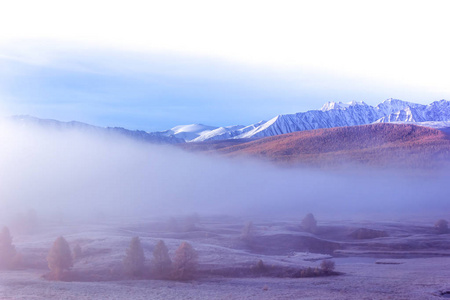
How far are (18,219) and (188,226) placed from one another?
23.3 m

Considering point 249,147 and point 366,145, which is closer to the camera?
point 366,145

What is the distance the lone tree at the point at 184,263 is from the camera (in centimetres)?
3712

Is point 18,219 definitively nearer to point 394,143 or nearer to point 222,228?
point 222,228

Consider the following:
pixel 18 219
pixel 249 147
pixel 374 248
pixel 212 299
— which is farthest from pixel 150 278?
pixel 249 147

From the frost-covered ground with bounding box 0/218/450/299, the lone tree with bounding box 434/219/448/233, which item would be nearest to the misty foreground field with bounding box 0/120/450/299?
the frost-covered ground with bounding box 0/218/450/299

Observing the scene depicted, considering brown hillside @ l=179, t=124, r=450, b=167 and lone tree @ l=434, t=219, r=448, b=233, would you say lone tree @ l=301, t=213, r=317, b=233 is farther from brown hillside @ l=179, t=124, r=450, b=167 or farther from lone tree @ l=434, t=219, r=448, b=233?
brown hillside @ l=179, t=124, r=450, b=167

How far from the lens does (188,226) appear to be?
223ft

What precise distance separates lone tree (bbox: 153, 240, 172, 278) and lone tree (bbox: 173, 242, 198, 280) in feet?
3.68

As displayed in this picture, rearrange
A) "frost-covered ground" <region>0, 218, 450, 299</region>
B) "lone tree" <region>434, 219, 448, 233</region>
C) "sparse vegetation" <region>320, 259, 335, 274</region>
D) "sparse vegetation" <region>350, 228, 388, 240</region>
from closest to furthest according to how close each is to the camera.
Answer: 1. "frost-covered ground" <region>0, 218, 450, 299</region>
2. "sparse vegetation" <region>320, 259, 335, 274</region>
3. "sparse vegetation" <region>350, 228, 388, 240</region>
4. "lone tree" <region>434, 219, 448, 233</region>

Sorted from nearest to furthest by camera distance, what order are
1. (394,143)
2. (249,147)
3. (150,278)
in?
1. (150,278)
2. (394,143)
3. (249,147)

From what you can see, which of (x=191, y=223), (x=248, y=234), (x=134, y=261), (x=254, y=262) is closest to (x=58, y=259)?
(x=134, y=261)

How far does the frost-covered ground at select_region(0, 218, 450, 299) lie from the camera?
3130 centimetres

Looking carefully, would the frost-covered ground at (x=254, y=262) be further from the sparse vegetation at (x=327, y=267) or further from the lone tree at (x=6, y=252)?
the lone tree at (x=6, y=252)

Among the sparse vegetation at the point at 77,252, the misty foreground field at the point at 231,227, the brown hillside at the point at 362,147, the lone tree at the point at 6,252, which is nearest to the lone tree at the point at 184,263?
the misty foreground field at the point at 231,227
